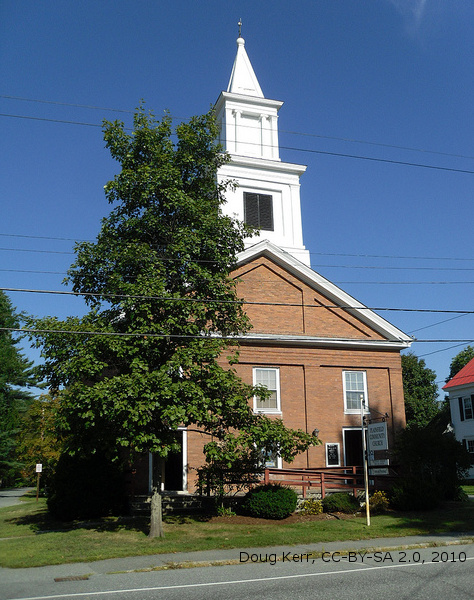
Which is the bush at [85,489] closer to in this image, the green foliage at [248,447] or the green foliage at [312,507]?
the green foliage at [248,447]

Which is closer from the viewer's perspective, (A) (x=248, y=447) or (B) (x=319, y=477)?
(A) (x=248, y=447)

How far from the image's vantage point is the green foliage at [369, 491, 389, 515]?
2064 centimetres

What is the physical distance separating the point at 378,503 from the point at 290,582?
38.1 ft

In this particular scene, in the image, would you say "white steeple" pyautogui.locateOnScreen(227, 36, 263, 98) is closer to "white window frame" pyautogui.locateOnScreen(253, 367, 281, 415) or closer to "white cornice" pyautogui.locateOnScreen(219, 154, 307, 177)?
"white cornice" pyautogui.locateOnScreen(219, 154, 307, 177)

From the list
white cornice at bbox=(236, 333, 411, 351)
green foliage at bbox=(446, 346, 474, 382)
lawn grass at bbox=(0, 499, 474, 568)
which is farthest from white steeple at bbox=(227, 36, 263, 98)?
green foliage at bbox=(446, 346, 474, 382)

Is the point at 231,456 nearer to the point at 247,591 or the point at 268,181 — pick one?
the point at 247,591

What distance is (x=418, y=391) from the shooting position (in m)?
53.3

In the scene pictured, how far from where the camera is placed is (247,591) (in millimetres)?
9555

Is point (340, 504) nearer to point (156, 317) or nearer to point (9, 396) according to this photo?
point (156, 317)

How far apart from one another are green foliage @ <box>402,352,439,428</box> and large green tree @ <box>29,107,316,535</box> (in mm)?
38447

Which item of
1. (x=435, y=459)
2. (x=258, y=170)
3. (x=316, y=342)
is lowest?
(x=435, y=459)

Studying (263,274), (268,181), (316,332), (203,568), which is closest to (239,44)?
(268,181)

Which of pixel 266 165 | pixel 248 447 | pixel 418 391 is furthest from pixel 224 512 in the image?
pixel 418 391

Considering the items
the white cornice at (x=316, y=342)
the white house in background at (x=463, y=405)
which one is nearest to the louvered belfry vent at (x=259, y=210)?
the white cornice at (x=316, y=342)
